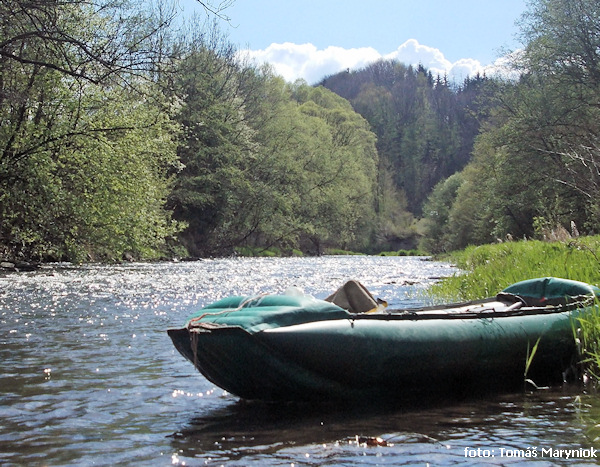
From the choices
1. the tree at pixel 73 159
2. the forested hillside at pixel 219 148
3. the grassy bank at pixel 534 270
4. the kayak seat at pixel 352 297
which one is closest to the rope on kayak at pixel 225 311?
the kayak seat at pixel 352 297

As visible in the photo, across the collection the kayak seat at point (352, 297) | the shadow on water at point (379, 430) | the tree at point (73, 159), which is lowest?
the shadow on water at point (379, 430)

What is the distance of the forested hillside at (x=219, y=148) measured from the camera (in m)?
13.3

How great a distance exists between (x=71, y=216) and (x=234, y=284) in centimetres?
452

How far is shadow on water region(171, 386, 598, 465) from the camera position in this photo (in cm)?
363

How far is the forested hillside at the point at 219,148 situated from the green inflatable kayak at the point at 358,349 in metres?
3.92

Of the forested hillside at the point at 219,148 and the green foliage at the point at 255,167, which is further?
the green foliage at the point at 255,167

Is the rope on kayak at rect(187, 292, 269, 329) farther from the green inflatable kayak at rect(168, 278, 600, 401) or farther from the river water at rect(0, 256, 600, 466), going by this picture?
the river water at rect(0, 256, 600, 466)

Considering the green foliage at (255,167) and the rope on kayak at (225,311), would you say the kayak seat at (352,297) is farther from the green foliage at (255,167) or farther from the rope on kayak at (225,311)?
the green foliage at (255,167)

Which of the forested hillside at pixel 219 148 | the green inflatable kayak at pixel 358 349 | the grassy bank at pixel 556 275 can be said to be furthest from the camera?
the forested hillside at pixel 219 148

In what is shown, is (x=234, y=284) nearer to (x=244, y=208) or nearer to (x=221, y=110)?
(x=221, y=110)

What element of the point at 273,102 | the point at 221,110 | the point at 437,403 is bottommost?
the point at 437,403

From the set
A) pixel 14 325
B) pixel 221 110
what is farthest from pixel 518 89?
pixel 14 325

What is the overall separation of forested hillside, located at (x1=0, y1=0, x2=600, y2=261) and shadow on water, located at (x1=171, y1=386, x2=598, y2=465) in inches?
190

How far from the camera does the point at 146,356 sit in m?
Result: 6.57
